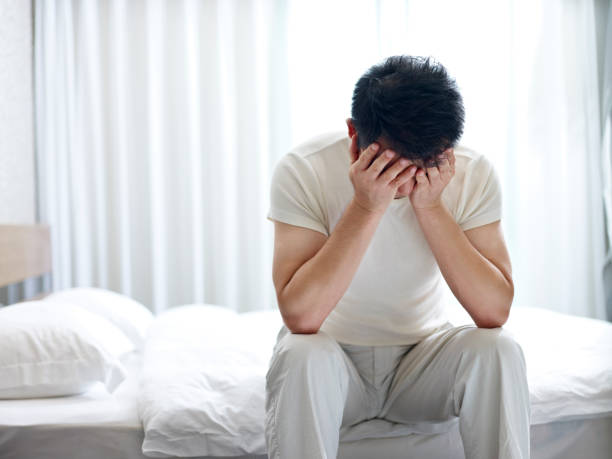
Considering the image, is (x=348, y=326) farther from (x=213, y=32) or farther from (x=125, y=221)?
(x=213, y=32)

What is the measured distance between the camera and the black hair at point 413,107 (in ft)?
3.98

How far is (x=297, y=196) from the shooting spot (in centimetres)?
141

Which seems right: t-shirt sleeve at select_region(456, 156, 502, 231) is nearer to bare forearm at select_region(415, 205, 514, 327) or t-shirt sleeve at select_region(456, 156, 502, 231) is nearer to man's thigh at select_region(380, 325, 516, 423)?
bare forearm at select_region(415, 205, 514, 327)

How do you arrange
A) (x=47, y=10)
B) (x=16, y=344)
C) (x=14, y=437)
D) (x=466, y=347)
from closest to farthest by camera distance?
(x=466, y=347), (x=14, y=437), (x=16, y=344), (x=47, y=10)

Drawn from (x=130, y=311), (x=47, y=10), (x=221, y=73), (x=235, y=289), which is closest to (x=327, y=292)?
(x=130, y=311)

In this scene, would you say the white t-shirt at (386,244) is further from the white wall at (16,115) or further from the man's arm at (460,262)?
the white wall at (16,115)

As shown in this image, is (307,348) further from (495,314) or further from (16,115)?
(16,115)

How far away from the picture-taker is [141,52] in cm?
328

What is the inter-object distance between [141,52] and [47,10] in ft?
1.68

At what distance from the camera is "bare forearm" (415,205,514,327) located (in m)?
1.33

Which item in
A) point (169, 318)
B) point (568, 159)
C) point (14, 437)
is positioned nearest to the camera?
point (14, 437)

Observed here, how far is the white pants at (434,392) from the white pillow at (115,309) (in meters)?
1.18

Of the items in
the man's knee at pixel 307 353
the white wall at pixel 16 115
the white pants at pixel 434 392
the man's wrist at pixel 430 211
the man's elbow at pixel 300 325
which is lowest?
the white pants at pixel 434 392

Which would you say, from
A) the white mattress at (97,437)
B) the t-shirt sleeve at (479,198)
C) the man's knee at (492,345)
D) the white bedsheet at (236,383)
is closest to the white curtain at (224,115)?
the white bedsheet at (236,383)
